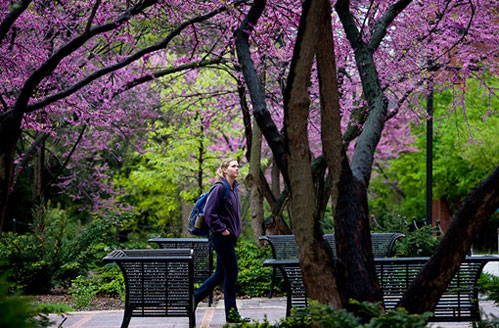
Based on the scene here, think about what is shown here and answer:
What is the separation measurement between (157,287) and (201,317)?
1.57 metres

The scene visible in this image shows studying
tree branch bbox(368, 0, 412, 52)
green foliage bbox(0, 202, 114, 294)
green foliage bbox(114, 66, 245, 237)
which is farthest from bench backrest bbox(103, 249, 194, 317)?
green foliage bbox(114, 66, 245, 237)

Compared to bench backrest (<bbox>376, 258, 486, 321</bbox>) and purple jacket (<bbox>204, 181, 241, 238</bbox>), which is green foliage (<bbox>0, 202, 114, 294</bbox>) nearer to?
purple jacket (<bbox>204, 181, 241, 238</bbox>)

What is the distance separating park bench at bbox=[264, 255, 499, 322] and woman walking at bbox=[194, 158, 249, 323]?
1.07 meters

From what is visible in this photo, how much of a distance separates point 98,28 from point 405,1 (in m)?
3.10

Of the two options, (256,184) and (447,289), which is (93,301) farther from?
(447,289)

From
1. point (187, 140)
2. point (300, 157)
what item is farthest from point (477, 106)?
point (300, 157)

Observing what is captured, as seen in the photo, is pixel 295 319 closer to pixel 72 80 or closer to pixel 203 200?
pixel 203 200

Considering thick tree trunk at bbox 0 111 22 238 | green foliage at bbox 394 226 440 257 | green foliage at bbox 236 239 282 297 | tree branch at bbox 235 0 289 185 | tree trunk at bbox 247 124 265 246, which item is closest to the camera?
tree branch at bbox 235 0 289 185

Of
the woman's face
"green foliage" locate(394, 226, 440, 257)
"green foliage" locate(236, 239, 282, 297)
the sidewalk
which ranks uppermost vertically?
the woman's face

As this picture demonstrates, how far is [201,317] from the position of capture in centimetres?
785

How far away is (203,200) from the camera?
24.5ft

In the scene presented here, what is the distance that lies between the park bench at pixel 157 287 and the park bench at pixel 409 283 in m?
0.94

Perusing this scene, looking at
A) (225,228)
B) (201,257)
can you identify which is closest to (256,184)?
(201,257)

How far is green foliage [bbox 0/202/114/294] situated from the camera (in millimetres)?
9898
